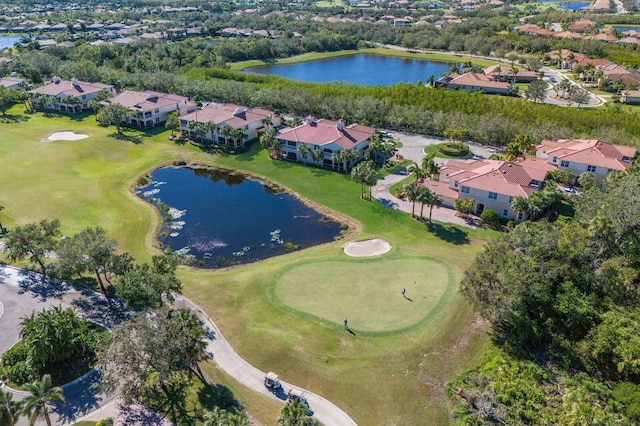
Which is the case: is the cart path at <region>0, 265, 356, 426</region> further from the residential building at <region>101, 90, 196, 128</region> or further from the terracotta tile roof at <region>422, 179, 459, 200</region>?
the residential building at <region>101, 90, 196, 128</region>

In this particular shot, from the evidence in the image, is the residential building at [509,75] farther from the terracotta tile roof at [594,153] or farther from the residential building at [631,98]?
the terracotta tile roof at [594,153]

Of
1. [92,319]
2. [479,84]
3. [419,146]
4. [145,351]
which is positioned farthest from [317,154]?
[479,84]

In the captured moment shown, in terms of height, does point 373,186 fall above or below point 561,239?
below

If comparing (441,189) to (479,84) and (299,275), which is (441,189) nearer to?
(299,275)

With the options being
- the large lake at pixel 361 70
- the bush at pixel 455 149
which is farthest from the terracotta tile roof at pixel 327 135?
the large lake at pixel 361 70

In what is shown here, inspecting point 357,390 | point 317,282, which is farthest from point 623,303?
point 317,282

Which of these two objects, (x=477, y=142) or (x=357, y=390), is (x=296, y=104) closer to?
(x=477, y=142)
